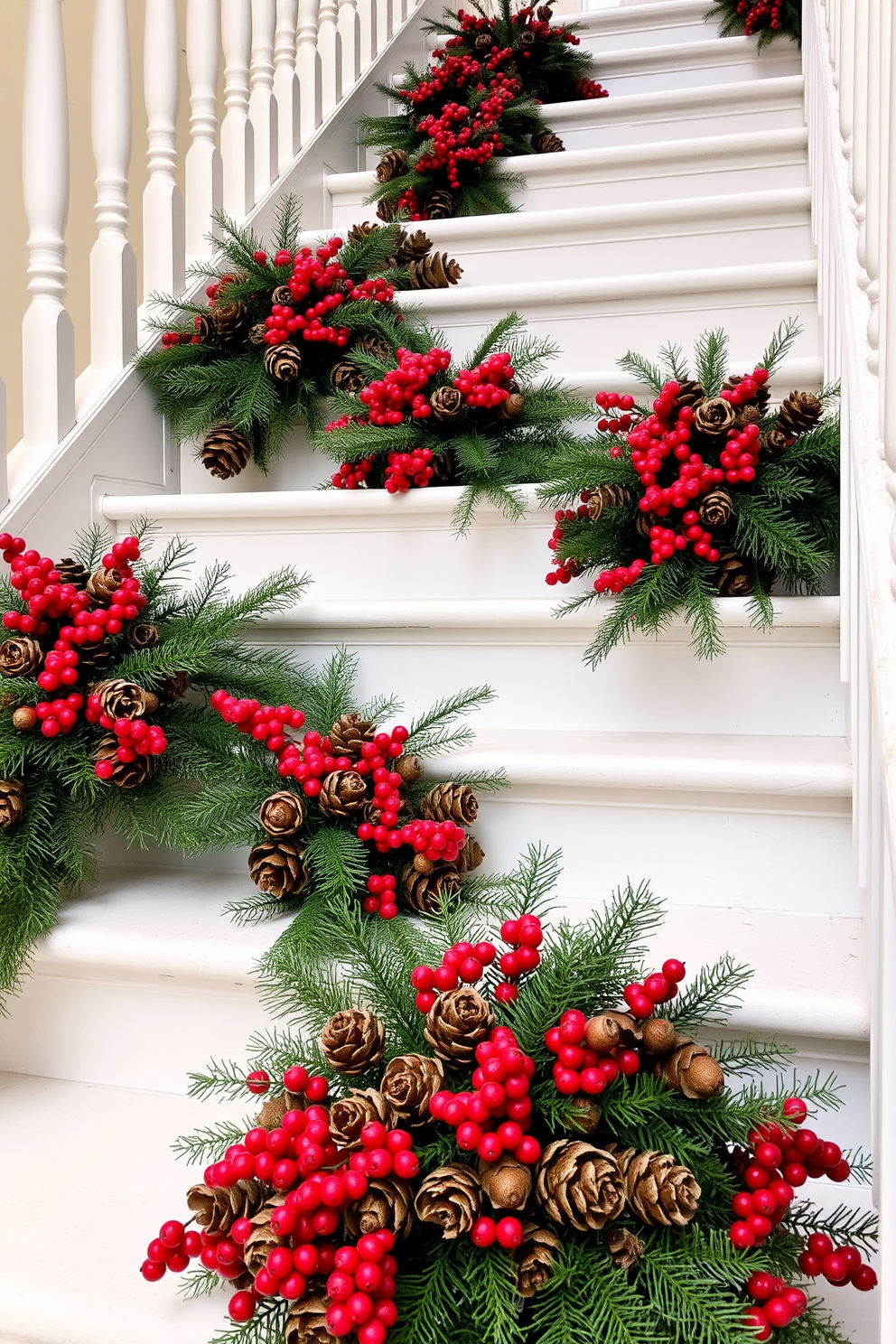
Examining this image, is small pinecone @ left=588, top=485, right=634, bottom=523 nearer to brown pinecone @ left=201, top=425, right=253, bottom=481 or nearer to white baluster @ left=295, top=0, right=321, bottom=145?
brown pinecone @ left=201, top=425, right=253, bottom=481

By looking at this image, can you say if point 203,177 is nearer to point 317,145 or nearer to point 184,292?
point 184,292

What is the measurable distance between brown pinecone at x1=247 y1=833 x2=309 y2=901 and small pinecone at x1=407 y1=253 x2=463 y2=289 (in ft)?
3.64

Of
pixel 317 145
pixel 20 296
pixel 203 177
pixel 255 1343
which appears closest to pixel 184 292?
pixel 203 177

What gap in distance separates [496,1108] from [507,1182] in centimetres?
4

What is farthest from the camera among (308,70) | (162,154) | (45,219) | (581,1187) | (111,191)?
(308,70)

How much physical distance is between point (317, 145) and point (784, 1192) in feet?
6.88

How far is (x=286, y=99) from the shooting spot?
6.50 ft

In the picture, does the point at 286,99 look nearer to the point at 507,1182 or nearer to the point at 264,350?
the point at 264,350

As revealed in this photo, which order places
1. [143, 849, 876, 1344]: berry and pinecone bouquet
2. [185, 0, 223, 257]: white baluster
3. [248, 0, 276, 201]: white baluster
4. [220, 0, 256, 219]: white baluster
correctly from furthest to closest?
[248, 0, 276, 201]: white baluster < [220, 0, 256, 219]: white baluster < [185, 0, 223, 257]: white baluster < [143, 849, 876, 1344]: berry and pinecone bouquet

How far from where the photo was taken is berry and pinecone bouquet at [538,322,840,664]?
3.26 ft

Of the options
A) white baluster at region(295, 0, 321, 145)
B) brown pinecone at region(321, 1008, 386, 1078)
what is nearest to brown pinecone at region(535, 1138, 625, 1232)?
brown pinecone at region(321, 1008, 386, 1078)

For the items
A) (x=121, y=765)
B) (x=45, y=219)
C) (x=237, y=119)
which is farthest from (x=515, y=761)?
(x=237, y=119)

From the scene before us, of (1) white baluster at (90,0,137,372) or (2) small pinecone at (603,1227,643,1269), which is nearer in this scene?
(2) small pinecone at (603,1227,643,1269)

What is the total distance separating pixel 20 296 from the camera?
2.43 meters
